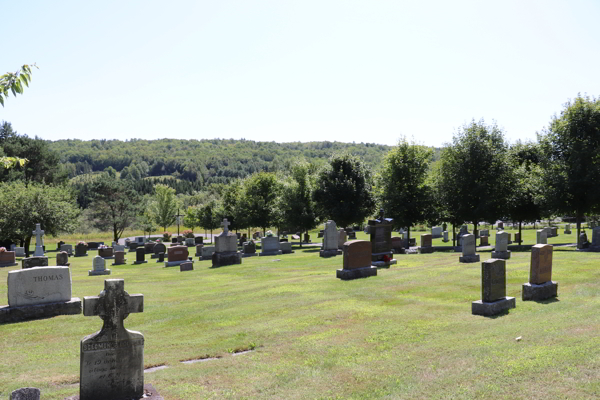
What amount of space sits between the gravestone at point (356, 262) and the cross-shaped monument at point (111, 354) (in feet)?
39.8

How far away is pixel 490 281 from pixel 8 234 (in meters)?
41.9

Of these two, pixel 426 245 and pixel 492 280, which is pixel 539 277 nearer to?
pixel 492 280

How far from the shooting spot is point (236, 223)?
51.9 metres

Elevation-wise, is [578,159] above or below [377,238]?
above

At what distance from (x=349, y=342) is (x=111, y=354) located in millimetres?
5107

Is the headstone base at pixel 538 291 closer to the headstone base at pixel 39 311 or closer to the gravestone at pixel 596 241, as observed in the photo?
the headstone base at pixel 39 311

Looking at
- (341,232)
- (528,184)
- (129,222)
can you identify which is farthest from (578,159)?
(129,222)

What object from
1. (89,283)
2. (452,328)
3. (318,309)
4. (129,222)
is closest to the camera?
(452,328)

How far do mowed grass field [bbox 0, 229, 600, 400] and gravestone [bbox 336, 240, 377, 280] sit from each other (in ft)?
2.18

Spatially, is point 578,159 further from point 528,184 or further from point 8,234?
point 8,234

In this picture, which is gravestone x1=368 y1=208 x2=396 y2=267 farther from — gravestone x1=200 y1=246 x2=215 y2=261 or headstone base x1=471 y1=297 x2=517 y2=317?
gravestone x1=200 y1=246 x2=215 y2=261

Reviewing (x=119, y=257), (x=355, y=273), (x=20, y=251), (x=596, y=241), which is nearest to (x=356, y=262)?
(x=355, y=273)

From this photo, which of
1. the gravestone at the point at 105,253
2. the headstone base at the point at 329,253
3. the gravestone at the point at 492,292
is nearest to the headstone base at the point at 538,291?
the gravestone at the point at 492,292

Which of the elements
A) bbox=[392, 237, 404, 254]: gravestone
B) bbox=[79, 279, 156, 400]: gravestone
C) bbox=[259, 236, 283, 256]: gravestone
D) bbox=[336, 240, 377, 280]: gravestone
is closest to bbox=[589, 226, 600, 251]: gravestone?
bbox=[392, 237, 404, 254]: gravestone
